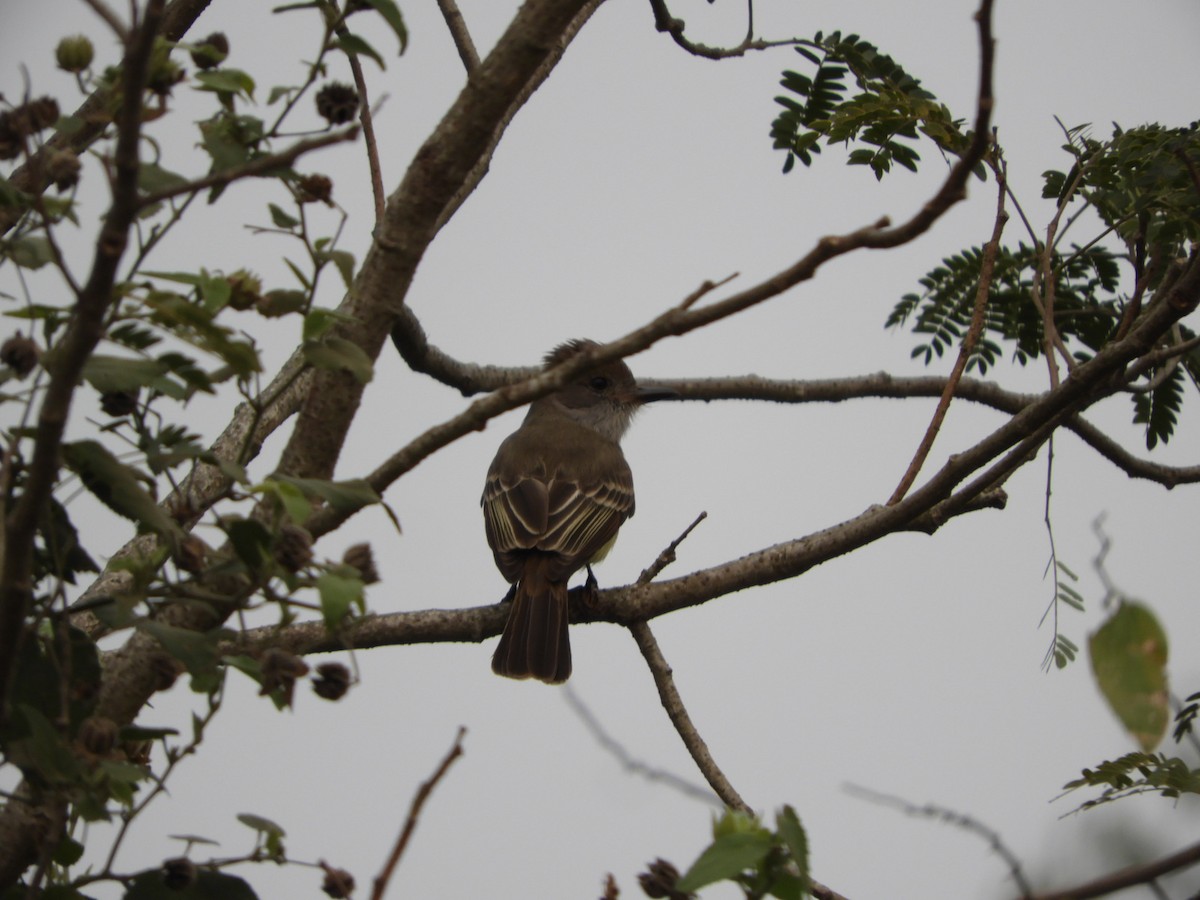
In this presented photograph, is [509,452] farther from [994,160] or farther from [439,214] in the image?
[439,214]

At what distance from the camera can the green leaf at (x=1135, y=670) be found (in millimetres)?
1505

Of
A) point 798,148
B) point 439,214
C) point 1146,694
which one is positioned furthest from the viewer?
point 798,148

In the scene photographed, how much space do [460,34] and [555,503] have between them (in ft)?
7.80

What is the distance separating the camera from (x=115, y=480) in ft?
7.48

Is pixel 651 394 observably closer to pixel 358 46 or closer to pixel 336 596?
pixel 358 46

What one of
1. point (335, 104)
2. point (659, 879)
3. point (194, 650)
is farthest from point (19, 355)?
point (659, 879)

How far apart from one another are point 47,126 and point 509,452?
5065mm

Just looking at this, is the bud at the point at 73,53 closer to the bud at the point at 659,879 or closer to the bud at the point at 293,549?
the bud at the point at 293,549

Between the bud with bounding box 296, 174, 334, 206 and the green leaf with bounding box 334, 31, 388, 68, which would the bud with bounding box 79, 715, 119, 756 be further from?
the green leaf with bounding box 334, 31, 388, 68

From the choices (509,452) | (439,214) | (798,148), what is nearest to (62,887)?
(439,214)

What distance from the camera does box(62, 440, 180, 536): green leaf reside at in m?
2.27

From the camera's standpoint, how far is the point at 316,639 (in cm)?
399

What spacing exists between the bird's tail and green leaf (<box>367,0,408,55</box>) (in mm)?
3551

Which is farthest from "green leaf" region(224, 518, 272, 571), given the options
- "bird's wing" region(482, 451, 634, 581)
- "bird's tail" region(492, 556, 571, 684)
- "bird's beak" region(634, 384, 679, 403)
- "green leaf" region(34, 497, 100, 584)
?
"bird's beak" region(634, 384, 679, 403)
